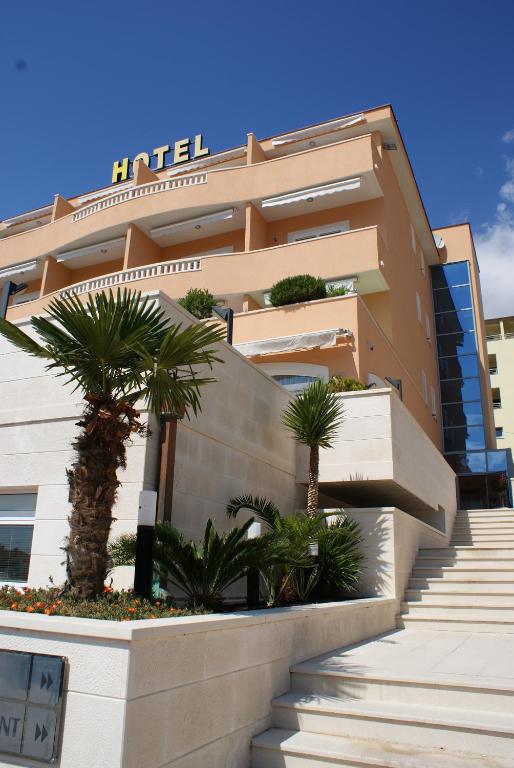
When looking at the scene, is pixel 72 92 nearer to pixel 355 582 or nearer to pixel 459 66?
pixel 459 66

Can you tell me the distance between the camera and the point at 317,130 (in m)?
24.9

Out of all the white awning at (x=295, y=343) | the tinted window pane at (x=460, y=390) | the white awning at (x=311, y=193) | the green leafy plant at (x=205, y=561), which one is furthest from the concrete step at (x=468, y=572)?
the tinted window pane at (x=460, y=390)

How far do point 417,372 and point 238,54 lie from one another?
1662 cm

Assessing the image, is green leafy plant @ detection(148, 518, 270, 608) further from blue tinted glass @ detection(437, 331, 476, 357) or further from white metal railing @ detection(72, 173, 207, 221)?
blue tinted glass @ detection(437, 331, 476, 357)

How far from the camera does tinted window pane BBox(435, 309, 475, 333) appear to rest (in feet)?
111

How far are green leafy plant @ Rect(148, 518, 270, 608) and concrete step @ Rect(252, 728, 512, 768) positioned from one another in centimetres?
178

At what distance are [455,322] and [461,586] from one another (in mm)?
25012

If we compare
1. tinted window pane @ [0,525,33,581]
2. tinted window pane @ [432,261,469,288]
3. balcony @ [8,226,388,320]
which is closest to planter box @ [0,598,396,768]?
tinted window pane @ [0,525,33,581]

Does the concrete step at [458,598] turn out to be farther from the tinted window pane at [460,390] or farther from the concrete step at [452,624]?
the tinted window pane at [460,390]

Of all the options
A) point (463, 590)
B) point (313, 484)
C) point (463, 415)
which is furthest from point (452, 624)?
point (463, 415)

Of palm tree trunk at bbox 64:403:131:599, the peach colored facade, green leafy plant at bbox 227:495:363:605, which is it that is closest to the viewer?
palm tree trunk at bbox 64:403:131:599

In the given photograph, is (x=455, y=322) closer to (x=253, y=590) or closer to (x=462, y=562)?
(x=462, y=562)

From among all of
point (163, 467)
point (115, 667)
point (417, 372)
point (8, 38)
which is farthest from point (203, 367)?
point (417, 372)

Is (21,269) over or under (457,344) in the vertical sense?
over
